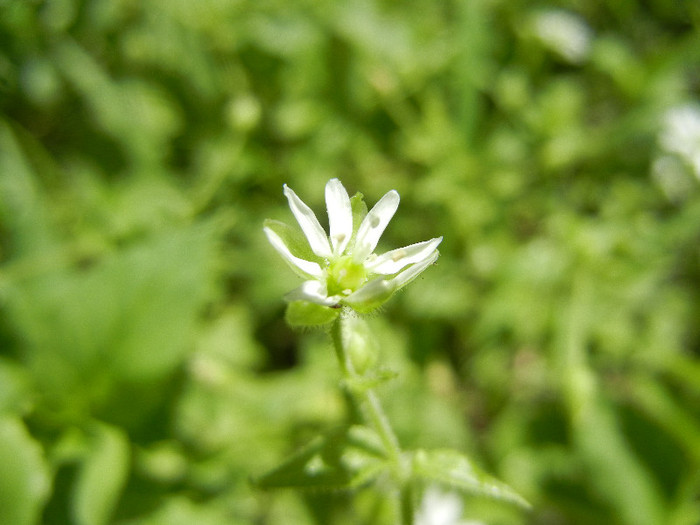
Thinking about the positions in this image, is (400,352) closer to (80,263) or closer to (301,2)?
(80,263)

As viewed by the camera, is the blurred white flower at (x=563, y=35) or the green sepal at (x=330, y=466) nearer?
the green sepal at (x=330, y=466)

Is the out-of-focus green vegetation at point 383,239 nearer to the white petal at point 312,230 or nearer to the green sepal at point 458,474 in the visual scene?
the white petal at point 312,230

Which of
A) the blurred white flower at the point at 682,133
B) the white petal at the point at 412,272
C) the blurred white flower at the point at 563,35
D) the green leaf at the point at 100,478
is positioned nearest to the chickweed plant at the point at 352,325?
the white petal at the point at 412,272

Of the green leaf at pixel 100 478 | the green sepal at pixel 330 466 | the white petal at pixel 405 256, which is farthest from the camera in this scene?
the green leaf at pixel 100 478

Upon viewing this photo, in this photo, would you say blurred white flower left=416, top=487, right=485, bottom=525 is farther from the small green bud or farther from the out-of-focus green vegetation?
the small green bud

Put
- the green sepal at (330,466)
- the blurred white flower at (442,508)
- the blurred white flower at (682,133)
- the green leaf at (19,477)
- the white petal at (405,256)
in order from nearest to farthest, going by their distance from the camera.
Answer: the white petal at (405,256) → the green sepal at (330,466) → the green leaf at (19,477) → the blurred white flower at (442,508) → the blurred white flower at (682,133)

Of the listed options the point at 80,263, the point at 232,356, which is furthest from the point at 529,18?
the point at 80,263

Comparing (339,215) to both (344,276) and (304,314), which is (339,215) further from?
(304,314)

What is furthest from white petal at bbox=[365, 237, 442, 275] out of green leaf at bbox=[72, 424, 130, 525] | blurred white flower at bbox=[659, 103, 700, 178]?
blurred white flower at bbox=[659, 103, 700, 178]

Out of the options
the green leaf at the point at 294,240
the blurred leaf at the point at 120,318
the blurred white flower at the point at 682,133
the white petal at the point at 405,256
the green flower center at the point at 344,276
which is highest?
the blurred white flower at the point at 682,133
